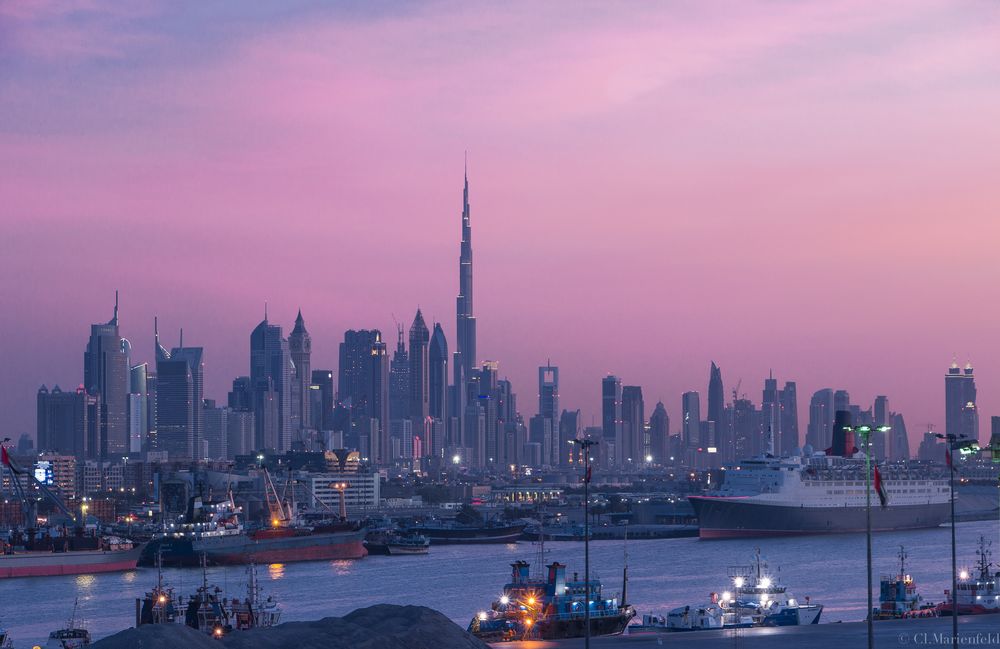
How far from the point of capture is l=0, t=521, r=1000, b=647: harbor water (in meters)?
57.5

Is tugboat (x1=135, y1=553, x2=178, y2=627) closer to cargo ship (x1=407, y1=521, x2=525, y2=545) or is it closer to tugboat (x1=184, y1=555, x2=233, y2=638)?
tugboat (x1=184, y1=555, x2=233, y2=638)

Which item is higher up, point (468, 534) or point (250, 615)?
point (250, 615)

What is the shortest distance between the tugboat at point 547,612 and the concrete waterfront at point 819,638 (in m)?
10.1

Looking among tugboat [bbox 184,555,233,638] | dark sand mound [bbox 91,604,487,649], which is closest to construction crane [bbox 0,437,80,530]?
tugboat [bbox 184,555,233,638]

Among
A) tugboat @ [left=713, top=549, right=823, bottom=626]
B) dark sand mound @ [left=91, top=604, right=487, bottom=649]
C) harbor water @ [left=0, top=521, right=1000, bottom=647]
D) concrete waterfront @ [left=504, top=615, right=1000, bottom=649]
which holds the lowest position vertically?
harbor water @ [left=0, top=521, right=1000, bottom=647]

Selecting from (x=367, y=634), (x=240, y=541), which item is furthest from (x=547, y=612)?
(x=240, y=541)

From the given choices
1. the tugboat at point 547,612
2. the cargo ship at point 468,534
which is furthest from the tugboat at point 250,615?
the cargo ship at point 468,534

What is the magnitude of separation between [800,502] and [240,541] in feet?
146

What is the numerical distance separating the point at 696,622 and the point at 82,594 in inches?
1433

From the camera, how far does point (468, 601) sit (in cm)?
6044

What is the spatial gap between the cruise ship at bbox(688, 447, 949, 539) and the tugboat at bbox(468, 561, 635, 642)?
67975 mm

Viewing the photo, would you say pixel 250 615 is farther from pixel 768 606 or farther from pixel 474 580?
pixel 474 580

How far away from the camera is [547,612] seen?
4288 cm

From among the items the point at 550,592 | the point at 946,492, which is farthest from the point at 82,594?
the point at 946,492
